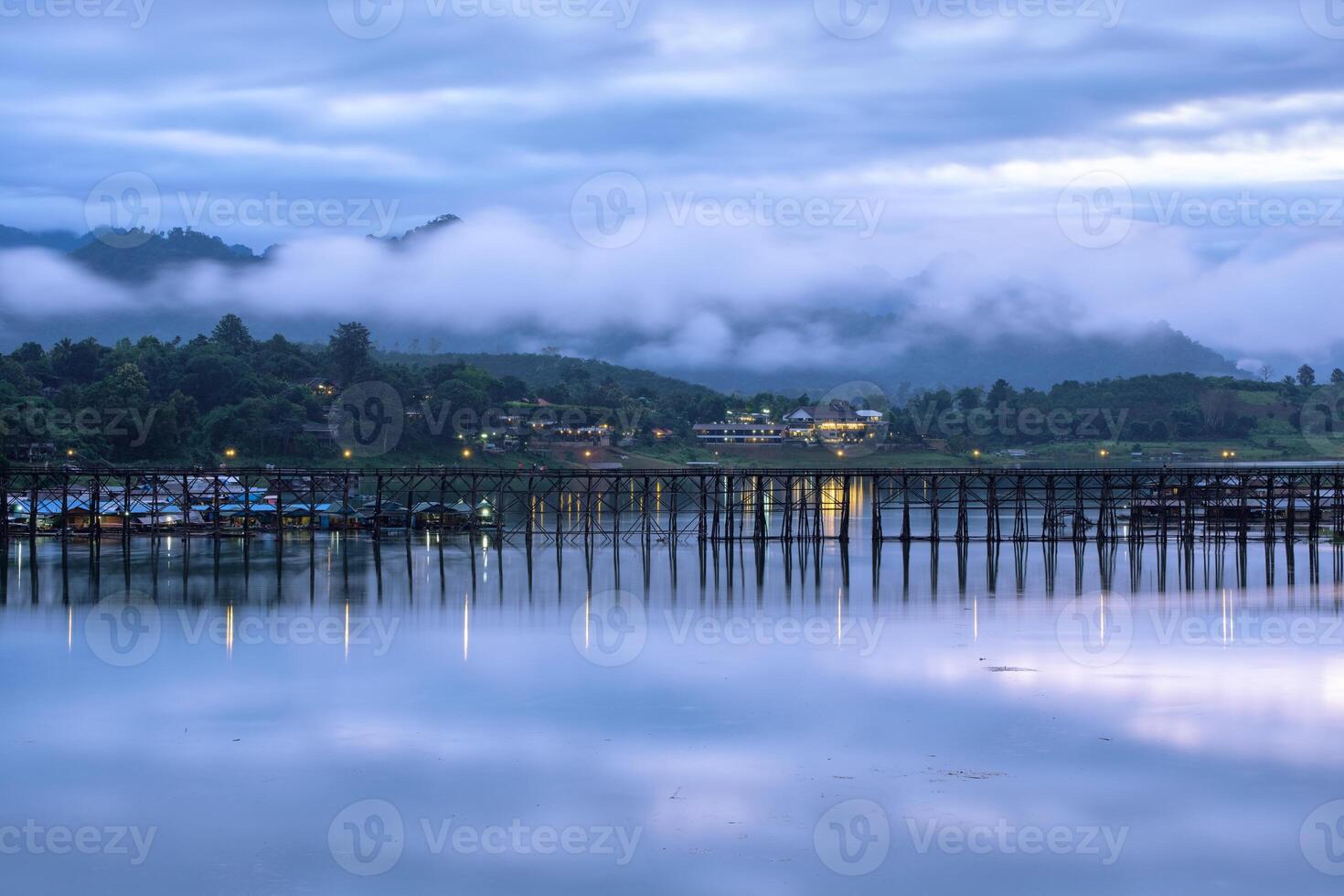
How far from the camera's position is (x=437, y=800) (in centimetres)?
2206

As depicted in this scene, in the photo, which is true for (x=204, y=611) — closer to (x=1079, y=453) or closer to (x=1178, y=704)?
(x=1178, y=704)

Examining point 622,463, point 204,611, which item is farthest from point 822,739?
point 622,463

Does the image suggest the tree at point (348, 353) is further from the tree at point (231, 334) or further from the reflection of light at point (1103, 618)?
the reflection of light at point (1103, 618)

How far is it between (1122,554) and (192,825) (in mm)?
43587

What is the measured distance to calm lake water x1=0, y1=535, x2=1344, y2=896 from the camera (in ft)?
63.8

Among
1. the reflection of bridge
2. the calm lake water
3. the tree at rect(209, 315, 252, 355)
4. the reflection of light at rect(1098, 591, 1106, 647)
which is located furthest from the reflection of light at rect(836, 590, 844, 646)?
the tree at rect(209, 315, 252, 355)

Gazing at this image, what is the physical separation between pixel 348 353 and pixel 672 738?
120 metres

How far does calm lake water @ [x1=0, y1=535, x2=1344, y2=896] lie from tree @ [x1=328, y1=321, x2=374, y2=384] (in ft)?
311

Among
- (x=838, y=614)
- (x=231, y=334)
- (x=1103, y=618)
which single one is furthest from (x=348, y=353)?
(x=1103, y=618)

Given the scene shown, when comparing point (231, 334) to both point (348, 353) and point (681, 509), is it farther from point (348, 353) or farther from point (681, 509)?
point (681, 509)

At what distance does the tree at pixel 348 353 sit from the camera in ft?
457

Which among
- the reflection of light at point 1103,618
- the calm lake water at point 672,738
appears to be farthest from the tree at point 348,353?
the reflection of light at point 1103,618

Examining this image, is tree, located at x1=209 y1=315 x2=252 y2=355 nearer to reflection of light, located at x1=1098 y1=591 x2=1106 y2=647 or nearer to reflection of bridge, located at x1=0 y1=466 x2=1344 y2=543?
reflection of bridge, located at x1=0 y1=466 x2=1344 y2=543

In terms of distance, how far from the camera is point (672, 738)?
85.2 feet
